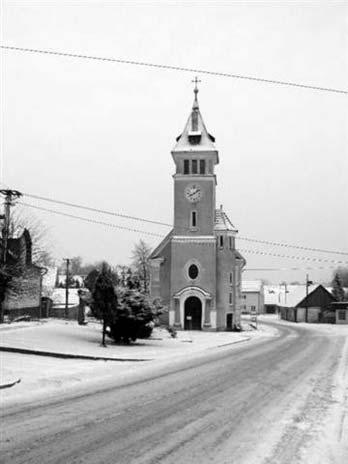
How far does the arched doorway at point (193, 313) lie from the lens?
58344 millimetres

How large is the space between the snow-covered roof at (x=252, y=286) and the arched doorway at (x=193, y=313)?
265ft

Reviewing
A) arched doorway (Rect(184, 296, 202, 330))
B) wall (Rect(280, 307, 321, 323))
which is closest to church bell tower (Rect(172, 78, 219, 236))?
arched doorway (Rect(184, 296, 202, 330))

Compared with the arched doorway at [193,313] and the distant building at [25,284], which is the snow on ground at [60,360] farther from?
the arched doorway at [193,313]

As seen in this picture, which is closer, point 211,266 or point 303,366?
point 303,366

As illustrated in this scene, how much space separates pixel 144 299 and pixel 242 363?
10.4 metres

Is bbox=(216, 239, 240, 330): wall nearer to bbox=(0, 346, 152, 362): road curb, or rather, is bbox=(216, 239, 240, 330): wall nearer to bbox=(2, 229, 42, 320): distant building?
bbox=(2, 229, 42, 320): distant building

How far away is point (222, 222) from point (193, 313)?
9.97 metres

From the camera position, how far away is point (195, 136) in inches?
2472

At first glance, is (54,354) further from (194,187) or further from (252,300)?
(252,300)

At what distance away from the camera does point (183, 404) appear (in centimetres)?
1270

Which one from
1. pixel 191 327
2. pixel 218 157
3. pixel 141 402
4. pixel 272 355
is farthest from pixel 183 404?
pixel 218 157

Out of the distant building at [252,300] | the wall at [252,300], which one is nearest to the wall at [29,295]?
the distant building at [252,300]

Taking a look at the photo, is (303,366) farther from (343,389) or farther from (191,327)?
(191,327)

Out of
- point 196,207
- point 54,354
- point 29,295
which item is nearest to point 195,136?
point 196,207
